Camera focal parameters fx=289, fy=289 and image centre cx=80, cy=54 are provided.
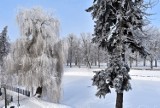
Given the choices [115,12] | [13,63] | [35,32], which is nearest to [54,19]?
[35,32]

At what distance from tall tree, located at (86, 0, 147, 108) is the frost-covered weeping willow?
1008 cm

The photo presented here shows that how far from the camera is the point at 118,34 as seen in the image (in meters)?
13.5

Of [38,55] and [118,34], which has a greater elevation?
[118,34]

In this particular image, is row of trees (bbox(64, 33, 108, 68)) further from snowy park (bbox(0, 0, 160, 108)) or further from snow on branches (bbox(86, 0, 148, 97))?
snow on branches (bbox(86, 0, 148, 97))

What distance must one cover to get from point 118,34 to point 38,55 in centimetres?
1162

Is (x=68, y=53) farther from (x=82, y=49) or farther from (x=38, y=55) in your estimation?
(x=82, y=49)

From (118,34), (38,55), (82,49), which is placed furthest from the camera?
(82,49)

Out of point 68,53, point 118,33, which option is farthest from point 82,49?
point 118,33

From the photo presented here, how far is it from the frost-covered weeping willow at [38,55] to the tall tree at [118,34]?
33.1ft

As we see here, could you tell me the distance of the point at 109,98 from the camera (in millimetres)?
30938

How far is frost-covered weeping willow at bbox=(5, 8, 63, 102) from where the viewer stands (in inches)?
921

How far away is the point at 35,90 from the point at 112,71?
13355 millimetres

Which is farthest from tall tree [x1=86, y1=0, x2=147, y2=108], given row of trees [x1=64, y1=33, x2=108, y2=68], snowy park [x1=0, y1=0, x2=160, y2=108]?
row of trees [x1=64, y1=33, x2=108, y2=68]

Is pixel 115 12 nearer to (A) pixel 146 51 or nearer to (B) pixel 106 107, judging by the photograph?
(A) pixel 146 51
